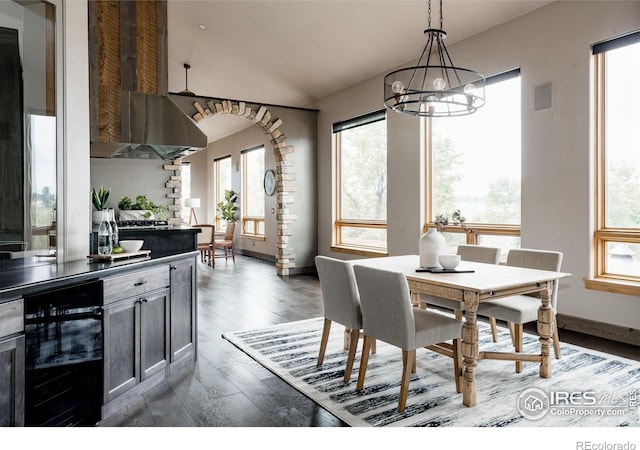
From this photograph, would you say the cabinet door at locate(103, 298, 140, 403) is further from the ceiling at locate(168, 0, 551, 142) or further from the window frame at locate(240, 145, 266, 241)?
the window frame at locate(240, 145, 266, 241)

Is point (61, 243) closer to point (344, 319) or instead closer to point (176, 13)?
point (344, 319)

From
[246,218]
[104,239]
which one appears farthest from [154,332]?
[246,218]

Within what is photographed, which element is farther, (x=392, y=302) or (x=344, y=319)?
(x=344, y=319)

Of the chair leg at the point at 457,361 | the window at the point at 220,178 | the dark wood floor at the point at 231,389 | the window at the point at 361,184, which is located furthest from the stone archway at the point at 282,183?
the chair leg at the point at 457,361

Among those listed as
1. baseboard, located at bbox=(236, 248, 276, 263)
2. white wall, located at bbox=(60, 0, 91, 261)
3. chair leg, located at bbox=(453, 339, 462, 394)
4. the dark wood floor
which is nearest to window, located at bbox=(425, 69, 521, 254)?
the dark wood floor

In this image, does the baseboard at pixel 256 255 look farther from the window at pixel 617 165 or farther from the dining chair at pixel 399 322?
the dining chair at pixel 399 322

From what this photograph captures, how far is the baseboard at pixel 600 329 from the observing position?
369cm

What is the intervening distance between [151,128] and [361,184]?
4027 mm

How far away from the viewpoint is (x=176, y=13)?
18.0 ft

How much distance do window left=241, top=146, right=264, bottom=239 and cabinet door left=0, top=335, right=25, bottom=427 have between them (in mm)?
8153

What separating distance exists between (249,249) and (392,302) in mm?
8232

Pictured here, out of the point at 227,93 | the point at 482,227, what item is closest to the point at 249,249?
the point at 227,93

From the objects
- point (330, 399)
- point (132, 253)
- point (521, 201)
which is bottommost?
point (330, 399)
